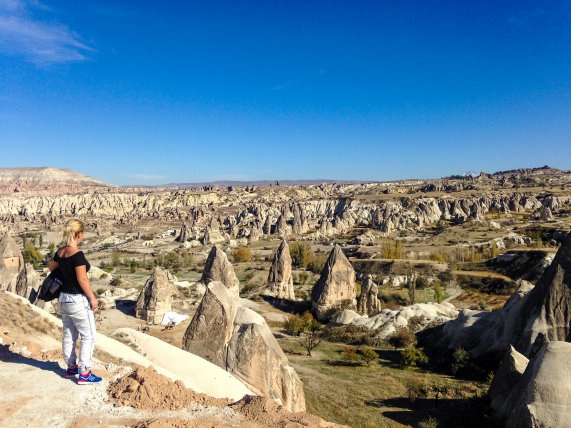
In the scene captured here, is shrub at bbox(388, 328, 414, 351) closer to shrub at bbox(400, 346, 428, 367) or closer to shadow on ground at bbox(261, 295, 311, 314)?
shrub at bbox(400, 346, 428, 367)

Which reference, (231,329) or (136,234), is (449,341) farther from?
(136,234)

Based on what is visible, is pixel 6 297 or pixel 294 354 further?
pixel 294 354

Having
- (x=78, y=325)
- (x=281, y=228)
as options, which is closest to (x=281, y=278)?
(x=78, y=325)

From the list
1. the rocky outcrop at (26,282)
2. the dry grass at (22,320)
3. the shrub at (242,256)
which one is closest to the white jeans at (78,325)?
the dry grass at (22,320)

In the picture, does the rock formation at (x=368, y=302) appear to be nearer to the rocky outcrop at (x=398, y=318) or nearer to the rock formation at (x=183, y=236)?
the rocky outcrop at (x=398, y=318)

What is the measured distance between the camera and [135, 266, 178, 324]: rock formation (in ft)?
74.3

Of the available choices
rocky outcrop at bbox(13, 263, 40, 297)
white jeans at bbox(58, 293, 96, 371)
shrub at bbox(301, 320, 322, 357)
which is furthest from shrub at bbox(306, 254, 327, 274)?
white jeans at bbox(58, 293, 96, 371)

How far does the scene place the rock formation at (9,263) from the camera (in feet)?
82.5

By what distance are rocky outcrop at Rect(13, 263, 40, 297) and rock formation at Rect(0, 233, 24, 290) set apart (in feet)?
2.72

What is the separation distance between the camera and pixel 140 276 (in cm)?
4169

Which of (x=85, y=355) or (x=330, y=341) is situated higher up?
(x=85, y=355)

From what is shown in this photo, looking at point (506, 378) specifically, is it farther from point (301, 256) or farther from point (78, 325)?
point (301, 256)

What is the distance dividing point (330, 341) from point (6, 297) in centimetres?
1713

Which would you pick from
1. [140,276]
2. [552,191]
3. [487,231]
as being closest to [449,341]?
[140,276]
